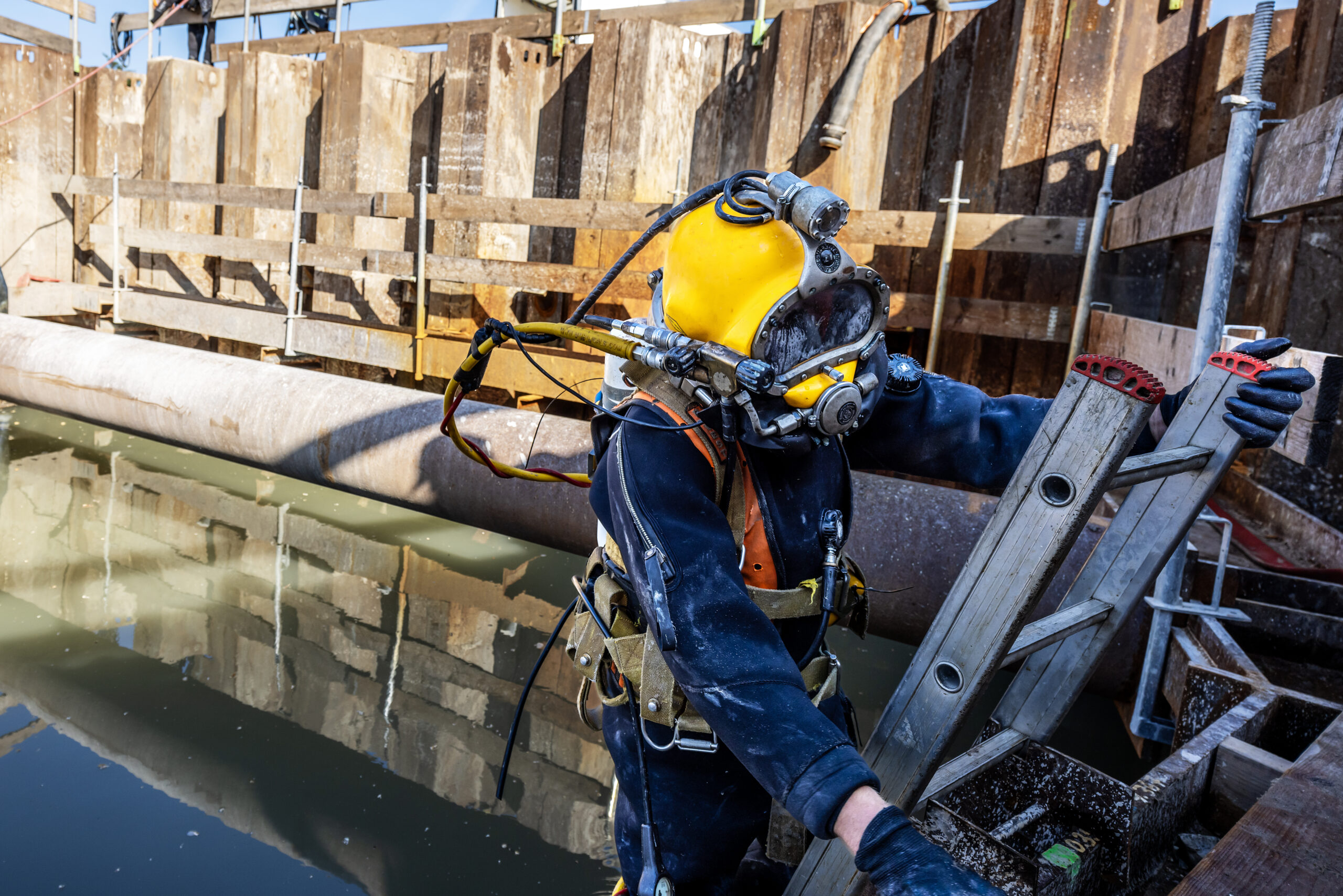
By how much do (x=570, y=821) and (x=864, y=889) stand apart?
4.79 ft

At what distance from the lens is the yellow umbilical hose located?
1.60 m

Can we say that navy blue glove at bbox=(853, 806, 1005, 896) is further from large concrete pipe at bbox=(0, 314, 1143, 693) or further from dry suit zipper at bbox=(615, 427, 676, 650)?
large concrete pipe at bbox=(0, 314, 1143, 693)

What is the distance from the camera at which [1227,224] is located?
7.98ft


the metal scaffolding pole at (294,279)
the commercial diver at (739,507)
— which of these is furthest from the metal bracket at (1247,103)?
the metal scaffolding pole at (294,279)

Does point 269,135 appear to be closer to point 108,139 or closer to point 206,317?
point 206,317

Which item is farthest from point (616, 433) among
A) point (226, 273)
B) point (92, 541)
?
point (226, 273)

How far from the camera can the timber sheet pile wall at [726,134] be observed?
456cm

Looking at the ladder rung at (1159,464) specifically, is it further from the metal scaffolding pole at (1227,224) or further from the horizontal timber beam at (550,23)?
the horizontal timber beam at (550,23)

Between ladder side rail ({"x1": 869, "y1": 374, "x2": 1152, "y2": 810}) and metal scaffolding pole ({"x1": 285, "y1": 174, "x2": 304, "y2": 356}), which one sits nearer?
ladder side rail ({"x1": 869, "y1": 374, "x2": 1152, "y2": 810})

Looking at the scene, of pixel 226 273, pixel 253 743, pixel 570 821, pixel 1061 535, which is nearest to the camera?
pixel 1061 535

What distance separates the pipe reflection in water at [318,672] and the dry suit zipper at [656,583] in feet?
5.10

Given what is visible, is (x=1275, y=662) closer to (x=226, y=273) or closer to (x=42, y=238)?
(x=226, y=273)

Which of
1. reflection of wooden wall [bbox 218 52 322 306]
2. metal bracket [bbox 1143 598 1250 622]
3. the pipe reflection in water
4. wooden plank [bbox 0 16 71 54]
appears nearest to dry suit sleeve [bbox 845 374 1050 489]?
metal bracket [bbox 1143 598 1250 622]

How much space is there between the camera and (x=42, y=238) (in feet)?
28.2
